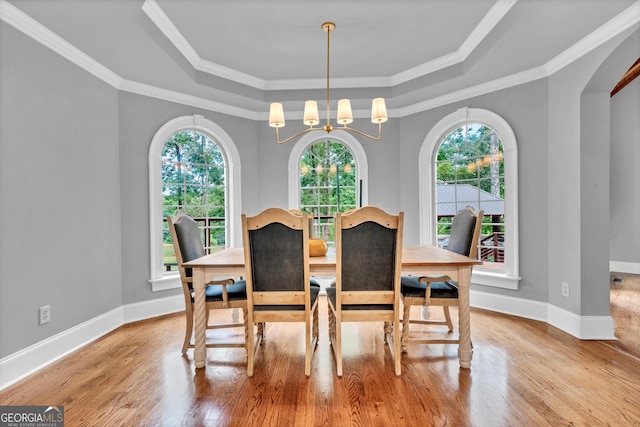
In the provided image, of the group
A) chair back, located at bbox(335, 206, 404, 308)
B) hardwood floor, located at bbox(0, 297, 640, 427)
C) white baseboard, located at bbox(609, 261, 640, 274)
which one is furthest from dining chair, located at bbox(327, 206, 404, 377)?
white baseboard, located at bbox(609, 261, 640, 274)

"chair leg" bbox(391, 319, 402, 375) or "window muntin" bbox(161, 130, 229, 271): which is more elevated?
"window muntin" bbox(161, 130, 229, 271)

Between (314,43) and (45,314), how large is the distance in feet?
10.4

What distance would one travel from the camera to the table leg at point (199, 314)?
230 centimetres

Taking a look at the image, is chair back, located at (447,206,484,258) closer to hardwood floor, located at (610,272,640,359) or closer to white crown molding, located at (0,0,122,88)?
hardwood floor, located at (610,272,640,359)

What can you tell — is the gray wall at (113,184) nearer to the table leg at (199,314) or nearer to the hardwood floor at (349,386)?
the hardwood floor at (349,386)

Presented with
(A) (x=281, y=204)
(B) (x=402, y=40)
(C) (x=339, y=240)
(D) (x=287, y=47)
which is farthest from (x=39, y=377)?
(B) (x=402, y=40)

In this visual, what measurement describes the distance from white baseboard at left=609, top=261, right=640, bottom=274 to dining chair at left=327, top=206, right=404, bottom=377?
5.38m

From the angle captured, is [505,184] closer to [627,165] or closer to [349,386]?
[349,386]

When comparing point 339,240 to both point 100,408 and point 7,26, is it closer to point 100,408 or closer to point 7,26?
point 100,408

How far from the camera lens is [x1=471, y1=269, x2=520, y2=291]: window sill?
11.5ft

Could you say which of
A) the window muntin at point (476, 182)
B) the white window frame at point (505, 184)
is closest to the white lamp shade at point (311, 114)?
the white window frame at point (505, 184)

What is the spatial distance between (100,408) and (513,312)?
3.63 metres

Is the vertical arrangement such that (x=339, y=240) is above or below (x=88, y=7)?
below

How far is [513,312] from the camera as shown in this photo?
348 cm
